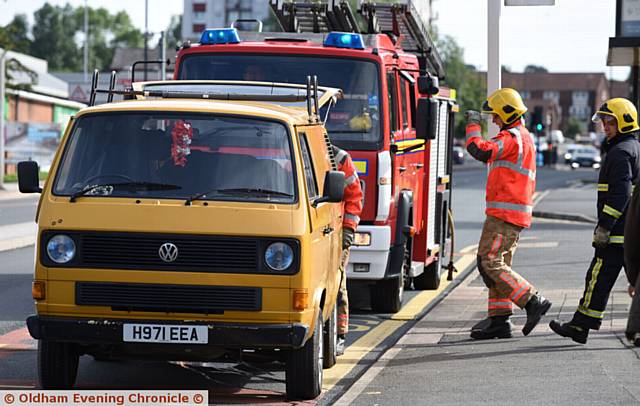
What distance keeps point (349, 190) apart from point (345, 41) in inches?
122

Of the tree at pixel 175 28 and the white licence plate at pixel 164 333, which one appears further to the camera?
the tree at pixel 175 28

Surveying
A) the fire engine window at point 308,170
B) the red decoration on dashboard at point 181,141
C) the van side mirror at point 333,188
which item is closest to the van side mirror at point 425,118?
the fire engine window at point 308,170

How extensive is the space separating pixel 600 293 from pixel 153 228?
4207 mm

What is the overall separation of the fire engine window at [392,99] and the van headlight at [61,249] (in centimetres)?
523

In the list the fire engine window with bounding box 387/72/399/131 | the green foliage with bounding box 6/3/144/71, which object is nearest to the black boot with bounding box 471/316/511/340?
the fire engine window with bounding box 387/72/399/131

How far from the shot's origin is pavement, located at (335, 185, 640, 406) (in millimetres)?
9016

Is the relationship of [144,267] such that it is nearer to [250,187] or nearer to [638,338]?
[250,187]

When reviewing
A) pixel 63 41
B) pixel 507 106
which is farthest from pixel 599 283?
pixel 63 41

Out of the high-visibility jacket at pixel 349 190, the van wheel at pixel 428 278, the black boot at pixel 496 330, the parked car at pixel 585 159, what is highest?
the high-visibility jacket at pixel 349 190

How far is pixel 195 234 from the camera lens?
28.0ft

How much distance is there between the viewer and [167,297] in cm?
855

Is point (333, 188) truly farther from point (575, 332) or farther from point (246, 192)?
point (575, 332)

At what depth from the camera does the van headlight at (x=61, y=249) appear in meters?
8.59

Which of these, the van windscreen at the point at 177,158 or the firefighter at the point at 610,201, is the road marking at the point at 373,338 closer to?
the van windscreen at the point at 177,158
